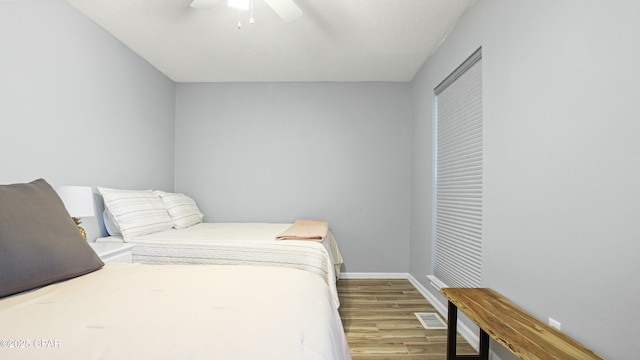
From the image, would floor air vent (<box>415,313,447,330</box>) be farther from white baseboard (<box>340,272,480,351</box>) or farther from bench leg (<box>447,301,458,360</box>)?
bench leg (<box>447,301,458,360</box>)

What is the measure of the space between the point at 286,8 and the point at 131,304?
1.94 meters

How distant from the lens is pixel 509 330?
1305 millimetres

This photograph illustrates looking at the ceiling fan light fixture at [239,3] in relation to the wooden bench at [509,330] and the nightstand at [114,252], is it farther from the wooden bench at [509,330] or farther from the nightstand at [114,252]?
the wooden bench at [509,330]

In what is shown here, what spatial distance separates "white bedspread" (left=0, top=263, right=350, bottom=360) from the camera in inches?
30.1

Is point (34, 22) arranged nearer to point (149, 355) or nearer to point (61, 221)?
point (61, 221)

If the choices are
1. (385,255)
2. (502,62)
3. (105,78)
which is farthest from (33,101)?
(385,255)

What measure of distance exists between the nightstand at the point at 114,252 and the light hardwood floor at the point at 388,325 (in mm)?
1721

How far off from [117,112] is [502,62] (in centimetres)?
316

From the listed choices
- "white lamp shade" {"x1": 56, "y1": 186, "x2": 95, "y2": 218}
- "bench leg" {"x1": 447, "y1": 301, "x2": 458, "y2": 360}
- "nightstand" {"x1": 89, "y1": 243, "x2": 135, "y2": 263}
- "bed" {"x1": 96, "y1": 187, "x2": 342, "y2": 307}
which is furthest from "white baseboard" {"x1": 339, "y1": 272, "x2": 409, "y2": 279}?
"white lamp shade" {"x1": 56, "y1": 186, "x2": 95, "y2": 218}

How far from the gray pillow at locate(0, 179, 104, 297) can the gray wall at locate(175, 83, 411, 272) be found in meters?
2.44

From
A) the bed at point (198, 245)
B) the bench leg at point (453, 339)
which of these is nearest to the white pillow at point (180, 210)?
the bed at point (198, 245)

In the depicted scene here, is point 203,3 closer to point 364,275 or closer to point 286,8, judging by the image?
point 286,8

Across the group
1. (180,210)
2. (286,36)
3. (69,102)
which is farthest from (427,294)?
(69,102)

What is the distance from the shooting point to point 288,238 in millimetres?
2471
